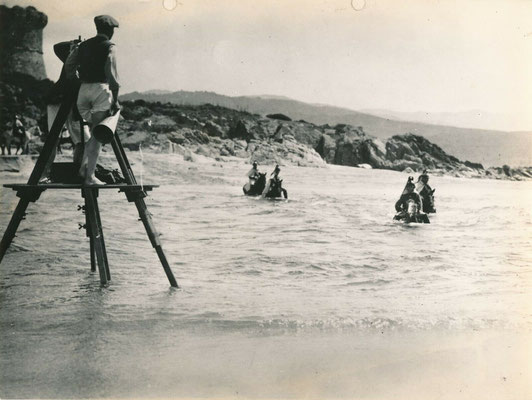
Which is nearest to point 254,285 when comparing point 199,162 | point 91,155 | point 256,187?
point 256,187

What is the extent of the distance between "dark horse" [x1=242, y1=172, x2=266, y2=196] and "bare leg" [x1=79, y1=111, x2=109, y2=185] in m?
1.20

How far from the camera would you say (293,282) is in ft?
16.2

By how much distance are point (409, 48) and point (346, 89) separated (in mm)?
582

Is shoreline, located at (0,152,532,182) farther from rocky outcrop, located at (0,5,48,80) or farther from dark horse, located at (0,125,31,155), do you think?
rocky outcrop, located at (0,5,48,80)

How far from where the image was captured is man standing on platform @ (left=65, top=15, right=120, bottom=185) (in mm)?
4375

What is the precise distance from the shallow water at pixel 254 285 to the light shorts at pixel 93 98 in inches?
33.7

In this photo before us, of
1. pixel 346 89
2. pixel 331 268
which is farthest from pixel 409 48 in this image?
pixel 331 268

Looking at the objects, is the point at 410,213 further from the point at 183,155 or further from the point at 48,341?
the point at 48,341

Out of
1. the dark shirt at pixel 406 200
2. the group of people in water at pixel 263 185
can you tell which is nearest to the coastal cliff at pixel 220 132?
the group of people in water at pixel 263 185

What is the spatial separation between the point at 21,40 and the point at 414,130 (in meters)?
2.95

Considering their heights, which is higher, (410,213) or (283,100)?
(283,100)

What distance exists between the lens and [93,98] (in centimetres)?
438

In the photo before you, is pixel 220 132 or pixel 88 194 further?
pixel 220 132

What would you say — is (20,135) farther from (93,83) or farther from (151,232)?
(151,232)
